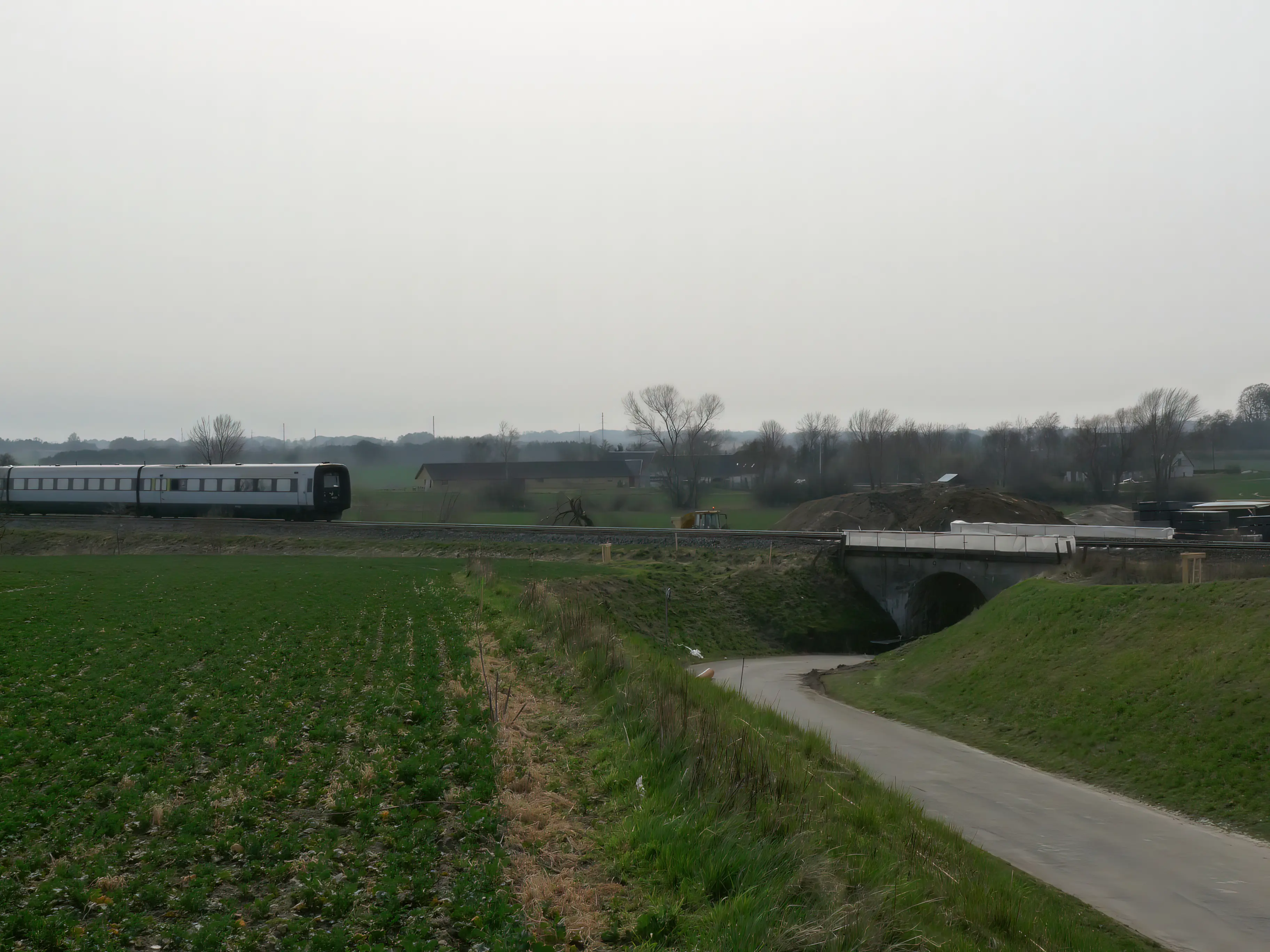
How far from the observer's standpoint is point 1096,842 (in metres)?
16.7

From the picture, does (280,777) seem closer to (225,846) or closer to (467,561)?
(225,846)

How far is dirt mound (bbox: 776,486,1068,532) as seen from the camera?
61.3 metres

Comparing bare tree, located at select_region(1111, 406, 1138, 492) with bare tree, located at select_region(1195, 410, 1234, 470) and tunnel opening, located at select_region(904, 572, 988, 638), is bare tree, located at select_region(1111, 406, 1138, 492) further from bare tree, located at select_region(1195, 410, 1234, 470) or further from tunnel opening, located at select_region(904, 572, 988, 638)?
tunnel opening, located at select_region(904, 572, 988, 638)

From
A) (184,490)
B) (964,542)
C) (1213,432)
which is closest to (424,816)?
(964,542)

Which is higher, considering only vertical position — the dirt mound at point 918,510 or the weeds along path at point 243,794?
the dirt mound at point 918,510

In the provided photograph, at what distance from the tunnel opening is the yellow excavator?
16736 millimetres

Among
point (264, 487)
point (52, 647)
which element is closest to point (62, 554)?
point (264, 487)

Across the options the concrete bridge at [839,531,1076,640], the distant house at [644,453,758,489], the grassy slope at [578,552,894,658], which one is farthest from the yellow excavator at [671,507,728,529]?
the distant house at [644,453,758,489]

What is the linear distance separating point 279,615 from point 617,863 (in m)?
19.3

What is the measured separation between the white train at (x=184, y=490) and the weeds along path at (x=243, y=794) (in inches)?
1442

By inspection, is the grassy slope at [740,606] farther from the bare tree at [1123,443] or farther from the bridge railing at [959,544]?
the bare tree at [1123,443]

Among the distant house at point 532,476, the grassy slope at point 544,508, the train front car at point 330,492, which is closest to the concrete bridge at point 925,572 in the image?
the grassy slope at point 544,508

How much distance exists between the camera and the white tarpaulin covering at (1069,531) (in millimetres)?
43031

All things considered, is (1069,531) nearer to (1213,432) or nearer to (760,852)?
(760,852)
